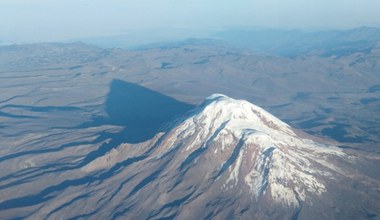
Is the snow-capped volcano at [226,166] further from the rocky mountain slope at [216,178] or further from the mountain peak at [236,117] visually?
the rocky mountain slope at [216,178]

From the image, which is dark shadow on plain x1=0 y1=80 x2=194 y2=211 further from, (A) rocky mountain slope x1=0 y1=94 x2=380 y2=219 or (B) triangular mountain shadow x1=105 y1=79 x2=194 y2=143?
(A) rocky mountain slope x1=0 y1=94 x2=380 y2=219

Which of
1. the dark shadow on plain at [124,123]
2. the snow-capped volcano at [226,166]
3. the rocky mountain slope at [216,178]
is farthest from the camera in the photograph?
the dark shadow on plain at [124,123]

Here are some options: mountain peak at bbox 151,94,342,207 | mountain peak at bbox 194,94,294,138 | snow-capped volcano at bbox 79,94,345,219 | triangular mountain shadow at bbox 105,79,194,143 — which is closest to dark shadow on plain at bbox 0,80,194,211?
triangular mountain shadow at bbox 105,79,194,143

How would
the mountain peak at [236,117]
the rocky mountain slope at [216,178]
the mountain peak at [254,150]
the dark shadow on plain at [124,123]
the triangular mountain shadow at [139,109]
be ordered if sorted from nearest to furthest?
the rocky mountain slope at [216,178]
the mountain peak at [254,150]
the dark shadow on plain at [124,123]
the mountain peak at [236,117]
the triangular mountain shadow at [139,109]

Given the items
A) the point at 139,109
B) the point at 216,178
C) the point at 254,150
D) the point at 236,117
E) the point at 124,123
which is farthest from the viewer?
the point at 139,109

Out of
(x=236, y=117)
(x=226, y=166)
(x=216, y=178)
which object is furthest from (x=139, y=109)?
(x=216, y=178)

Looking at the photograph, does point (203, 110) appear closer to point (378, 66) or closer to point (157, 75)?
point (157, 75)

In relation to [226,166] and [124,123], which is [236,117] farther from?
[124,123]

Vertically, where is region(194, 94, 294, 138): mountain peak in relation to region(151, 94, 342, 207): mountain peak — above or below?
above

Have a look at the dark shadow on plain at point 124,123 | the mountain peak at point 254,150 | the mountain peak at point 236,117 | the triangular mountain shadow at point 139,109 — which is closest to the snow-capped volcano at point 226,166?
the mountain peak at point 236,117
